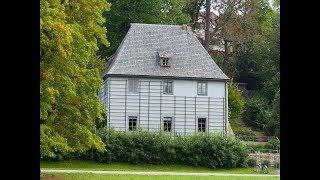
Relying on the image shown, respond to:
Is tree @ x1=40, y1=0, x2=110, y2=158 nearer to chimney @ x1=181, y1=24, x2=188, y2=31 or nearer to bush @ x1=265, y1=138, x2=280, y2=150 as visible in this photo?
bush @ x1=265, y1=138, x2=280, y2=150

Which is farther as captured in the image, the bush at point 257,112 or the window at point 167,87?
the bush at point 257,112

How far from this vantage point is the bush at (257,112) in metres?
32.2

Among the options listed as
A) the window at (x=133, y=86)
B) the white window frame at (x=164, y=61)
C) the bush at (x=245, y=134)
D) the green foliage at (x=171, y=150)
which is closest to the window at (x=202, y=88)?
the white window frame at (x=164, y=61)

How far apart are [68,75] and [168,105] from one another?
14.7m

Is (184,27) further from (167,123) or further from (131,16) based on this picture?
(167,123)

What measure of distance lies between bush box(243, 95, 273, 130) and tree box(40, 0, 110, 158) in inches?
668

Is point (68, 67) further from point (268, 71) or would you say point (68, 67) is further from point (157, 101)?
point (268, 71)

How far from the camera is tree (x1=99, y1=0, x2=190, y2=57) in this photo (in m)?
32.2

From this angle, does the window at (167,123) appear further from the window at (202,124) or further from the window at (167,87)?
the window at (202,124)

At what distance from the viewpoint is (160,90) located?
29047 millimetres

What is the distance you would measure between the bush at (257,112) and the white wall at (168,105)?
350cm
